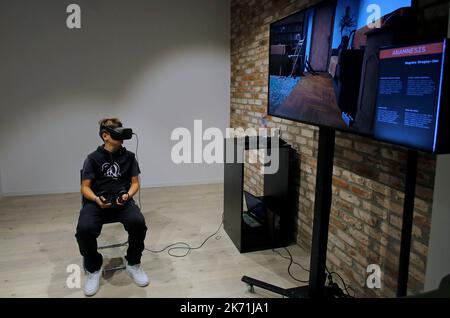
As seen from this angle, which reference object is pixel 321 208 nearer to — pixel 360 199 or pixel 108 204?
pixel 360 199

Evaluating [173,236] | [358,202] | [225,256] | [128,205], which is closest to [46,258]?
[128,205]

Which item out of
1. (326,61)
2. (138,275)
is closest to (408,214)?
(326,61)

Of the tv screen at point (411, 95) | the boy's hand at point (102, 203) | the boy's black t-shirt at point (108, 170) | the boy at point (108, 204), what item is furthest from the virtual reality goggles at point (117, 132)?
the tv screen at point (411, 95)

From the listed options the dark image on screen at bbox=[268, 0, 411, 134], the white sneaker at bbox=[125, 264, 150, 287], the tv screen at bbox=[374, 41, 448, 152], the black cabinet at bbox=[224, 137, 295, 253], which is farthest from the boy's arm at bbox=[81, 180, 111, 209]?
the tv screen at bbox=[374, 41, 448, 152]

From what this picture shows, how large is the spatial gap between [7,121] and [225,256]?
3.29m

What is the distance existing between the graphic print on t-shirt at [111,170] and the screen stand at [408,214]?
1.96 m

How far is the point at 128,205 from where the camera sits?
8.73 ft

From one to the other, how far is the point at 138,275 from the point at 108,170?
805 mm

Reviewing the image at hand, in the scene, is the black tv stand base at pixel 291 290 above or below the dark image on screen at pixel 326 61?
below

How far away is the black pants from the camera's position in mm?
2361

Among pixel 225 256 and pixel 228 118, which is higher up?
pixel 228 118

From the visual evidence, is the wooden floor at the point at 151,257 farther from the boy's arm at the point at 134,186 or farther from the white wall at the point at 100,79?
the white wall at the point at 100,79

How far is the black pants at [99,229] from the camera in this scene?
2361 mm
